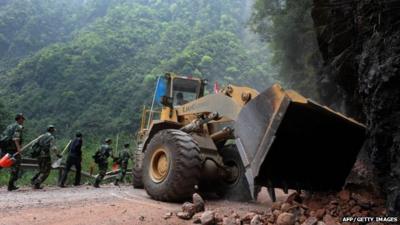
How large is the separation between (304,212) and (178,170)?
2.34 m

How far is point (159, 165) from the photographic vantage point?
731cm

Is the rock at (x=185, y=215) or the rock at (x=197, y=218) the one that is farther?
the rock at (x=185, y=215)

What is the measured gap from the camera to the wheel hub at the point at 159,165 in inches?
278

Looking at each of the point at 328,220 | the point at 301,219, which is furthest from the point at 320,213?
the point at 301,219

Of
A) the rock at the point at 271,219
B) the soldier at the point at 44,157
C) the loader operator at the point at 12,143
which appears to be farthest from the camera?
the soldier at the point at 44,157

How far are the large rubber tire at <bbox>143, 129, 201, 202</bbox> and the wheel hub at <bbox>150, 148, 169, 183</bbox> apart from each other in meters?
0.06

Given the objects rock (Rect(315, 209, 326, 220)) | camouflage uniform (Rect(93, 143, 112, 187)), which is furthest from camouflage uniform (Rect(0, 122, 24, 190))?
rock (Rect(315, 209, 326, 220))

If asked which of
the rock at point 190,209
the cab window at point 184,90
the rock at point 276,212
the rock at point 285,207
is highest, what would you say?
the cab window at point 184,90

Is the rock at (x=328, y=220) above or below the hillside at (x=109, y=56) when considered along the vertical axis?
below

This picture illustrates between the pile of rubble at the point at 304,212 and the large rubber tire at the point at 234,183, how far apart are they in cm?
231

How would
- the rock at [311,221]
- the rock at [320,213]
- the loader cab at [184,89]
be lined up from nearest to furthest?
the rock at [311,221] → the rock at [320,213] → the loader cab at [184,89]

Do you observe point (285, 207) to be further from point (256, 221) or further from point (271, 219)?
point (256, 221)

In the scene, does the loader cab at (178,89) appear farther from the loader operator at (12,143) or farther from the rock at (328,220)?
the rock at (328,220)

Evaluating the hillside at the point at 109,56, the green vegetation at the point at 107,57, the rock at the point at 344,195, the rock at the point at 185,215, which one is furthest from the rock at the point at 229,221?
the hillside at the point at 109,56
